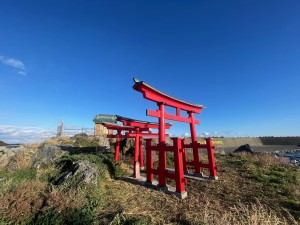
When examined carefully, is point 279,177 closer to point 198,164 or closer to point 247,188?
point 247,188

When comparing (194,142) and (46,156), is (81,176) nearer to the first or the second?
(194,142)

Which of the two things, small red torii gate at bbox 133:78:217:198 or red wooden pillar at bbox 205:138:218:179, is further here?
red wooden pillar at bbox 205:138:218:179

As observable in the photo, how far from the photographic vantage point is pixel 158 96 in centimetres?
639

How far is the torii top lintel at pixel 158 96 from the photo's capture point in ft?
19.0

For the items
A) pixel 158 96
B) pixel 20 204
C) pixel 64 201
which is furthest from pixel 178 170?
pixel 20 204

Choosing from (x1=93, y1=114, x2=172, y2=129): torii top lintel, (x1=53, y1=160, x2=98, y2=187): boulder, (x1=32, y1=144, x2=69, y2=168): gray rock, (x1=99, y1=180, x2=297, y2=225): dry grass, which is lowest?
(x1=99, y1=180, x2=297, y2=225): dry grass

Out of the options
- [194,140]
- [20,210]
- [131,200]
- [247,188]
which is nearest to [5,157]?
[20,210]

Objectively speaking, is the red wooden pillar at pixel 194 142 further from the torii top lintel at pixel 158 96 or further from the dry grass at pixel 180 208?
the dry grass at pixel 180 208

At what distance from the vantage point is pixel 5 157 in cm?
1221

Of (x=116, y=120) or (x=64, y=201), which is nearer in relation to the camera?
(x=64, y=201)

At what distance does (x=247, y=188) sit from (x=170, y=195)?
267 cm

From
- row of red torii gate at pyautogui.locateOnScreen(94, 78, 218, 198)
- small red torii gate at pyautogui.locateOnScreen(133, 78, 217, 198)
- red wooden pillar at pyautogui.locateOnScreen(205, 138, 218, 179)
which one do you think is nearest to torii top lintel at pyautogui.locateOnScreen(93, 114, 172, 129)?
row of red torii gate at pyautogui.locateOnScreen(94, 78, 218, 198)

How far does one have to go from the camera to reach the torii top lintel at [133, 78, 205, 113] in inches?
228

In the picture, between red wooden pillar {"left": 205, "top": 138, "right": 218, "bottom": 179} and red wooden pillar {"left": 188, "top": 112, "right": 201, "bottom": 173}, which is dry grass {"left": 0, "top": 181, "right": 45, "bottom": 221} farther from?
red wooden pillar {"left": 205, "top": 138, "right": 218, "bottom": 179}
